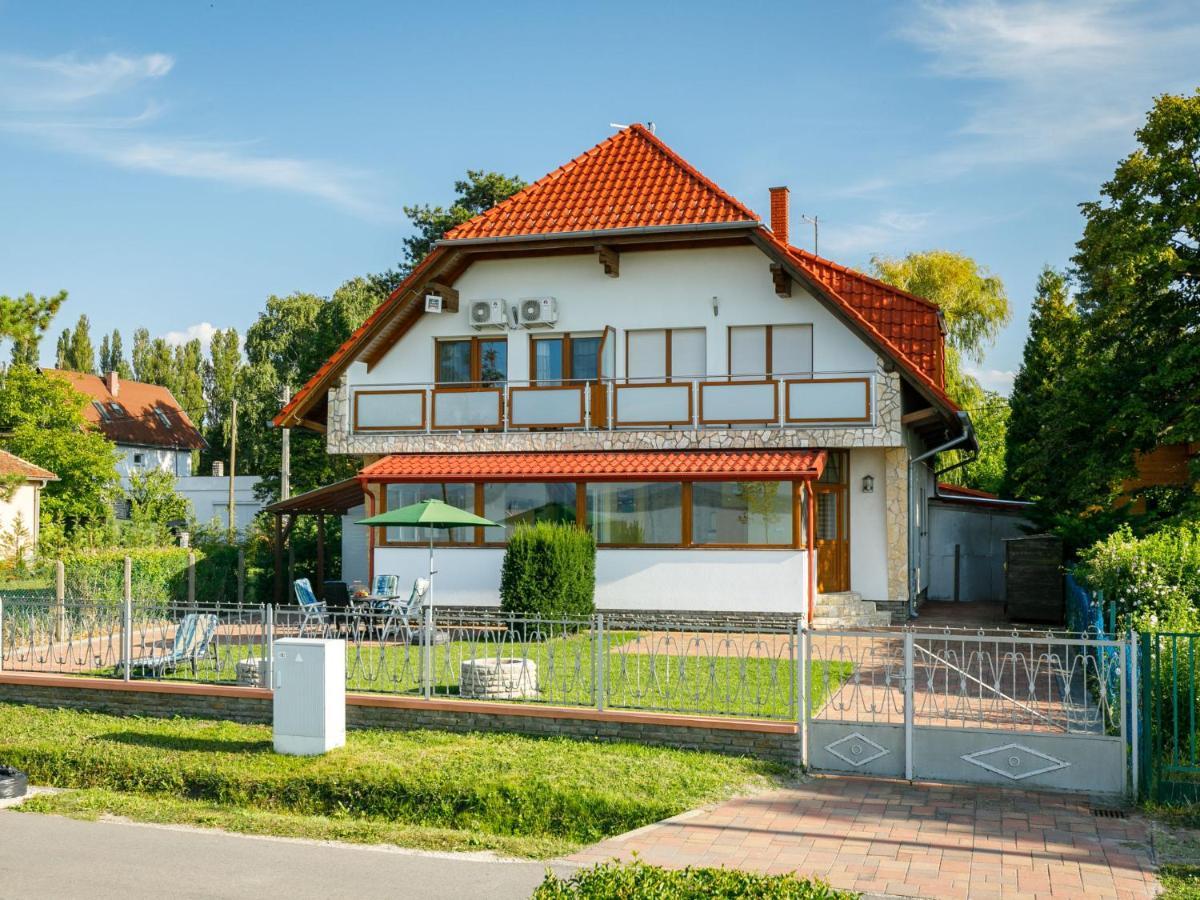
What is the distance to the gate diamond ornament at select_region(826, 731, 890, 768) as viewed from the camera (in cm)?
1130

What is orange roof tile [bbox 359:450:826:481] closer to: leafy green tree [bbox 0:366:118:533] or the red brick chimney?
the red brick chimney

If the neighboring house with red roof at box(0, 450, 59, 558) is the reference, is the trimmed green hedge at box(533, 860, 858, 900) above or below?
below

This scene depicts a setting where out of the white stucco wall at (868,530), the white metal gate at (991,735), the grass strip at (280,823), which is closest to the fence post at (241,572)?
the white stucco wall at (868,530)

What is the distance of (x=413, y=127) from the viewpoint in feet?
56.9

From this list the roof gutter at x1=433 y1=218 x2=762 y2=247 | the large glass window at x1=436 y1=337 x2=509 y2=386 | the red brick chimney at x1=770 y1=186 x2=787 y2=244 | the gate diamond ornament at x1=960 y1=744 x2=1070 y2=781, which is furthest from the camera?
the red brick chimney at x1=770 y1=186 x2=787 y2=244

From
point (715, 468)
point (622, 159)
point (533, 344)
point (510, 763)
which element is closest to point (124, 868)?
point (510, 763)

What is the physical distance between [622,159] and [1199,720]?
1741 centimetres

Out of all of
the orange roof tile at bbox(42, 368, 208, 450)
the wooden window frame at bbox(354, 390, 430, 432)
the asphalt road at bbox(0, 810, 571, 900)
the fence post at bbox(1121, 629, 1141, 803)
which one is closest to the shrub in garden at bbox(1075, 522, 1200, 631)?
the fence post at bbox(1121, 629, 1141, 803)

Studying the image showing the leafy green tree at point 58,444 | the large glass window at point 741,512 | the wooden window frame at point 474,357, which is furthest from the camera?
the leafy green tree at point 58,444

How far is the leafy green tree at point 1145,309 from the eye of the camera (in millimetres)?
21984

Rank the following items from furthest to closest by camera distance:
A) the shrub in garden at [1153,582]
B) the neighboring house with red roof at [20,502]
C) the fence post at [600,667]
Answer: the neighboring house with red roof at [20,502] → the fence post at [600,667] → the shrub in garden at [1153,582]

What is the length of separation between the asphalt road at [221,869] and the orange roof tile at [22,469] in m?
29.3

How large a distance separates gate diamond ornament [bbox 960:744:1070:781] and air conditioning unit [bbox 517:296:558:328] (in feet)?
47.3

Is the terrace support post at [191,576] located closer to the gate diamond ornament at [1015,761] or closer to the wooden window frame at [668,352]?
the wooden window frame at [668,352]
